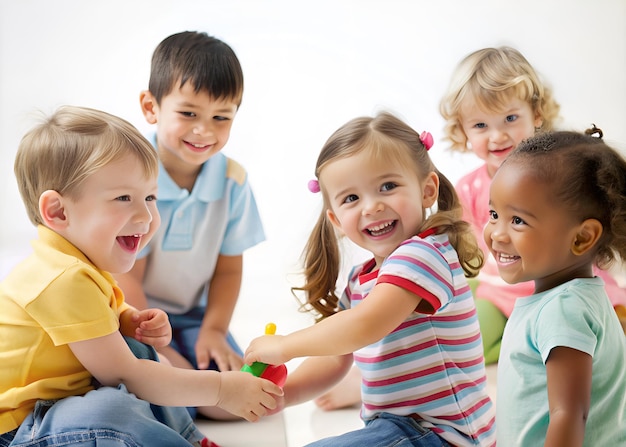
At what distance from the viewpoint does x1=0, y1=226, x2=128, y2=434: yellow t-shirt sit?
3.29 ft

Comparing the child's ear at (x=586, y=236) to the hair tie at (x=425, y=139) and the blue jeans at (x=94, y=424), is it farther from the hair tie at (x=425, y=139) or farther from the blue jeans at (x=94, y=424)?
the blue jeans at (x=94, y=424)

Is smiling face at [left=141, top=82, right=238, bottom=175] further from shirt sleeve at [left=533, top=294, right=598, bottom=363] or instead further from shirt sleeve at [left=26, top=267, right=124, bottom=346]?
shirt sleeve at [left=533, top=294, right=598, bottom=363]

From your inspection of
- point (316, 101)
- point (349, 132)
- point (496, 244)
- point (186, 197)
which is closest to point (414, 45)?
point (316, 101)

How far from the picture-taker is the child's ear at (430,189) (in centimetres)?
116

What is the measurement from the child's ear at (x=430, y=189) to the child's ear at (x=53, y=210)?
50 cm

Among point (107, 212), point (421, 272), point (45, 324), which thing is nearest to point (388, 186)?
point (421, 272)

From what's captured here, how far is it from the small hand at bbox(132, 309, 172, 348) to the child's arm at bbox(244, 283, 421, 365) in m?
0.23

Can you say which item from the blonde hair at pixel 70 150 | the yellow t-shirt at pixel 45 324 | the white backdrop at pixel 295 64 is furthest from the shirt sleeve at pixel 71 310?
the white backdrop at pixel 295 64

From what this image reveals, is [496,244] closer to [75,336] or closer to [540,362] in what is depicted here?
[540,362]

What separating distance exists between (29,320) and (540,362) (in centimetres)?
63

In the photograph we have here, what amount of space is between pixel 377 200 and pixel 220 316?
54cm

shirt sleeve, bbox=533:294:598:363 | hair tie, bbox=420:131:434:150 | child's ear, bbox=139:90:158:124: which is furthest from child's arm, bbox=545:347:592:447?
child's ear, bbox=139:90:158:124

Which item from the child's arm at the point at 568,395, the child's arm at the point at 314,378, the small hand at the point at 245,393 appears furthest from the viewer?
the child's arm at the point at 314,378

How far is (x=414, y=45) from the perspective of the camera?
2.08m
